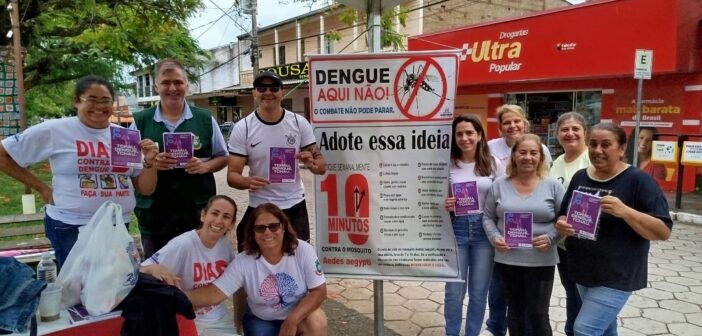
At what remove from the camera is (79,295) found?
85.6 inches

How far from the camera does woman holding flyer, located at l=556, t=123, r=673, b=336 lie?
2.38 meters

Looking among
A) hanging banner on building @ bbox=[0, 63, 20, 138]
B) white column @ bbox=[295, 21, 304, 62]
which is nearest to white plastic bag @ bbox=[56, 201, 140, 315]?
hanging banner on building @ bbox=[0, 63, 20, 138]

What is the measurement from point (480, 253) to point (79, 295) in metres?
2.21

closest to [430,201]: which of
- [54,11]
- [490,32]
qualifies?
[490,32]

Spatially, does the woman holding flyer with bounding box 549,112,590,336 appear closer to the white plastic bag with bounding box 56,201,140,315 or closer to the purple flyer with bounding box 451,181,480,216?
the purple flyer with bounding box 451,181,480,216

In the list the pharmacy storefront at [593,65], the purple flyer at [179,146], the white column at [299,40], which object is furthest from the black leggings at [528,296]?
the white column at [299,40]

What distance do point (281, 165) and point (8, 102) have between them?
8.22 m

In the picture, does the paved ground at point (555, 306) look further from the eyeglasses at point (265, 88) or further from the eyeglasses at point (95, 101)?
the eyeglasses at point (95, 101)

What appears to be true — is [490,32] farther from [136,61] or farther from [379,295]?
[379,295]

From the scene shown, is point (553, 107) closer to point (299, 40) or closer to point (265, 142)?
point (265, 142)

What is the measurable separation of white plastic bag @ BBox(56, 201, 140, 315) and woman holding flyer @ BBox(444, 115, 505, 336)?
176 centimetres

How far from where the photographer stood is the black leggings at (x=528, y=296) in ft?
9.27

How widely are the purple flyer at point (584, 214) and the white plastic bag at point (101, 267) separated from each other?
212 cm

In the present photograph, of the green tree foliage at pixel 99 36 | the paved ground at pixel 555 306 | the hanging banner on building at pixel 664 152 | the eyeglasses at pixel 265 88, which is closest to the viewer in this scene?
the eyeglasses at pixel 265 88
